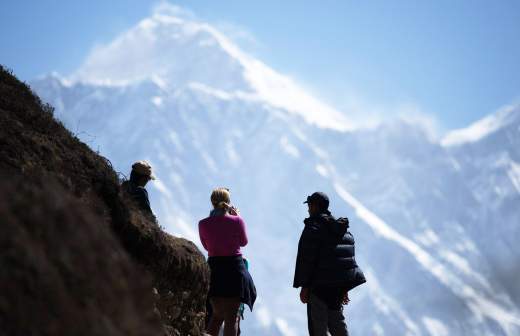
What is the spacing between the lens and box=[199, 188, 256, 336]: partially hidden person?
10094 millimetres

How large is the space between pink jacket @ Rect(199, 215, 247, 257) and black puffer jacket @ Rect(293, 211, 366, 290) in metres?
0.81

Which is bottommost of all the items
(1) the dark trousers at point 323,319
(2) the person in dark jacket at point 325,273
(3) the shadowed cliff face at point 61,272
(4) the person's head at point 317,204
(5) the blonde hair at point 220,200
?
(3) the shadowed cliff face at point 61,272

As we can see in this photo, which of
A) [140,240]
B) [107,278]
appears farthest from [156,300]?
[107,278]

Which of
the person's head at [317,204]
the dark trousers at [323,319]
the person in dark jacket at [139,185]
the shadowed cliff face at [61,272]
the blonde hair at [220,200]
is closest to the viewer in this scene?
the shadowed cliff face at [61,272]


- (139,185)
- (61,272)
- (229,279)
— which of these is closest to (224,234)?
(229,279)

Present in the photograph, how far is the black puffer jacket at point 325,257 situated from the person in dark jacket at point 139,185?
6.79 ft

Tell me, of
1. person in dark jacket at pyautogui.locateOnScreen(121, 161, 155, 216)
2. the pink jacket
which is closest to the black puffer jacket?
the pink jacket

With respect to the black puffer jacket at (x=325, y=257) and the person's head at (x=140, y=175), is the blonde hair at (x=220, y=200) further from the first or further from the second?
the black puffer jacket at (x=325, y=257)

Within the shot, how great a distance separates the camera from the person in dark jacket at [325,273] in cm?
993

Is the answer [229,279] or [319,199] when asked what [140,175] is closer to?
[229,279]

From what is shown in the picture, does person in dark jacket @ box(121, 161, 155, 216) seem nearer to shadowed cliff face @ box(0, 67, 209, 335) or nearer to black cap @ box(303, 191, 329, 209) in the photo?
black cap @ box(303, 191, 329, 209)

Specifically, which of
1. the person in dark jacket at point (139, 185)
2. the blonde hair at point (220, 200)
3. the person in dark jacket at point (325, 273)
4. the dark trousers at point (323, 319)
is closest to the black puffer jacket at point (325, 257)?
the person in dark jacket at point (325, 273)

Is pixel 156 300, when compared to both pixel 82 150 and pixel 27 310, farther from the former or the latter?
pixel 27 310

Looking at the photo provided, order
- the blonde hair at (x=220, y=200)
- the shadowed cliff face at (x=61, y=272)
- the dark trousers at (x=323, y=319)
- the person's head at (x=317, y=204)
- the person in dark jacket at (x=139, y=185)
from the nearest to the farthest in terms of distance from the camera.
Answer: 1. the shadowed cliff face at (x=61, y=272)
2. the dark trousers at (x=323, y=319)
3. the person in dark jacket at (x=139, y=185)
4. the blonde hair at (x=220, y=200)
5. the person's head at (x=317, y=204)
